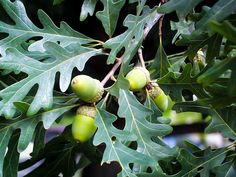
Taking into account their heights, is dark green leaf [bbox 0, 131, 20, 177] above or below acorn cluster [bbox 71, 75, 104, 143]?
below

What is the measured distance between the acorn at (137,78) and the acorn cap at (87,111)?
77 millimetres

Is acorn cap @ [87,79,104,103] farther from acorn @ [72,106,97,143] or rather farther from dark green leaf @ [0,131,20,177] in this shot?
dark green leaf @ [0,131,20,177]

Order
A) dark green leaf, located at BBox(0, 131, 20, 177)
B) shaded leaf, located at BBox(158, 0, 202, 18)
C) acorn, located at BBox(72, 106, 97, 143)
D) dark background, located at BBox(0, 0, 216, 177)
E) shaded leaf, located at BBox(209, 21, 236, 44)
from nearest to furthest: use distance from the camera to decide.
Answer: shaded leaf, located at BBox(209, 21, 236, 44), shaded leaf, located at BBox(158, 0, 202, 18), acorn, located at BBox(72, 106, 97, 143), dark green leaf, located at BBox(0, 131, 20, 177), dark background, located at BBox(0, 0, 216, 177)

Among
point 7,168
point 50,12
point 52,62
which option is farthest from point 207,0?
point 7,168

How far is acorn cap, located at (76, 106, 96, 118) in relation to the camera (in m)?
0.90

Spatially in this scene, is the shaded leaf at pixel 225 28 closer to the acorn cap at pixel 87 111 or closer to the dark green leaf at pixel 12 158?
the acorn cap at pixel 87 111

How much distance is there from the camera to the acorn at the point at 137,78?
902 millimetres

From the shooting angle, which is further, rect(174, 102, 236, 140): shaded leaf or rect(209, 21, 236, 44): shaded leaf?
rect(174, 102, 236, 140): shaded leaf

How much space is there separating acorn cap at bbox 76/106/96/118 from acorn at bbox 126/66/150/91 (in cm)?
8

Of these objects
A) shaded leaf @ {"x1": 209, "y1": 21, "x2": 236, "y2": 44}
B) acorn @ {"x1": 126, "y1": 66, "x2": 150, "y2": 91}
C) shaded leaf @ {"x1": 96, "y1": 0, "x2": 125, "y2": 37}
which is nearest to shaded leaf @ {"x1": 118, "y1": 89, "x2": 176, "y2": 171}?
acorn @ {"x1": 126, "y1": 66, "x2": 150, "y2": 91}

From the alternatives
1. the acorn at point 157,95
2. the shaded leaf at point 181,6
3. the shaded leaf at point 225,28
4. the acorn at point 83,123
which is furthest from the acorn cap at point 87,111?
the shaded leaf at point 225,28

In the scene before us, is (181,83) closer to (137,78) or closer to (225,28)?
(137,78)

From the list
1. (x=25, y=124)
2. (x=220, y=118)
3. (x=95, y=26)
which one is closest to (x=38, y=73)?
(x=25, y=124)

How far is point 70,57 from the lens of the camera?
940mm
